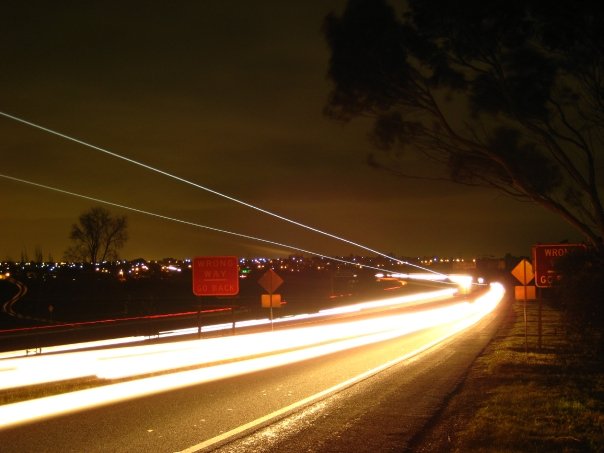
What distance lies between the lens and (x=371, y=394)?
12781 mm

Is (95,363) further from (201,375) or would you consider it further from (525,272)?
(525,272)

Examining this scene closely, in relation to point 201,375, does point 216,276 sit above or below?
above

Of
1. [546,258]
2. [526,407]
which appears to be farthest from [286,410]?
[546,258]

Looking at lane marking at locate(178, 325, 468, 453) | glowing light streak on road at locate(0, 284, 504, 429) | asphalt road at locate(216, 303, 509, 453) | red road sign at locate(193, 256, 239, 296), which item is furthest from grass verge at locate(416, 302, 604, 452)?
red road sign at locate(193, 256, 239, 296)

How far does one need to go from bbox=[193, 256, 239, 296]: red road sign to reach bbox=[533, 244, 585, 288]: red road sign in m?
11.0

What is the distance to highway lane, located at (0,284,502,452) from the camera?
8.88m

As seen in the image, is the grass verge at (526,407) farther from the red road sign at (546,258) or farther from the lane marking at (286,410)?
→ the red road sign at (546,258)

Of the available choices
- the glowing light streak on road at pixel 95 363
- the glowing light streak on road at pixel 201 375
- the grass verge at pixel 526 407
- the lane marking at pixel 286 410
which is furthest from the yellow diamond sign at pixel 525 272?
the glowing light streak on road at pixel 95 363

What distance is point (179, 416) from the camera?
35.0 ft

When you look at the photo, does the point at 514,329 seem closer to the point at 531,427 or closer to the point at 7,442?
the point at 531,427

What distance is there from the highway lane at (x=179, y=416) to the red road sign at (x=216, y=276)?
993 cm

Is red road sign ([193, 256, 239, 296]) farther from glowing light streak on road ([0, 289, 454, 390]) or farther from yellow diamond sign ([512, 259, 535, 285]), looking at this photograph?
yellow diamond sign ([512, 259, 535, 285])

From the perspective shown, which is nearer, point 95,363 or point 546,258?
point 95,363

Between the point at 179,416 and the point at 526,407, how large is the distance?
17.7ft
